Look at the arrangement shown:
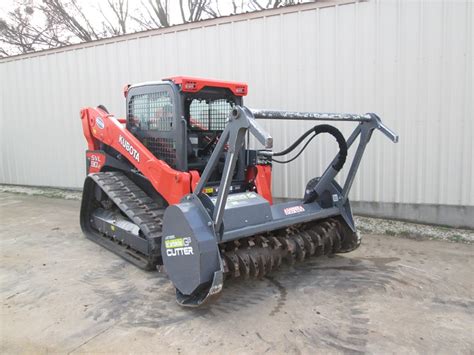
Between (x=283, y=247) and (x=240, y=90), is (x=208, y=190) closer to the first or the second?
(x=283, y=247)

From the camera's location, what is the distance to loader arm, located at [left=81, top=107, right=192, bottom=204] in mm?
3836

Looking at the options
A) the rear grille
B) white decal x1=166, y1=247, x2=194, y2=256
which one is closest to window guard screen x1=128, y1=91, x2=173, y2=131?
the rear grille

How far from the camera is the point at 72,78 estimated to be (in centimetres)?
865

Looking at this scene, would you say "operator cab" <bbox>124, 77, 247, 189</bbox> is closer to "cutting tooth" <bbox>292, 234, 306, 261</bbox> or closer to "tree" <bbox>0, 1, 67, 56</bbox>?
"cutting tooth" <bbox>292, 234, 306, 261</bbox>

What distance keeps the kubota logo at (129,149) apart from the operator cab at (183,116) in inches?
6.7

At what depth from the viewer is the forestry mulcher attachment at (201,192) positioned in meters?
3.01

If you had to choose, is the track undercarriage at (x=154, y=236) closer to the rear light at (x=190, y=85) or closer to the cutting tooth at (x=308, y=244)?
the cutting tooth at (x=308, y=244)

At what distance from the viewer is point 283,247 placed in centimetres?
362

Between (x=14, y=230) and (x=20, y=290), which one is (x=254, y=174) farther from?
(x=14, y=230)

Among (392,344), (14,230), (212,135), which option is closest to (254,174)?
(212,135)

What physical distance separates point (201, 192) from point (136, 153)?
1.43m

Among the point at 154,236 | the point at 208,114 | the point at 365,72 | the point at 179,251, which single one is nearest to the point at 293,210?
the point at 179,251

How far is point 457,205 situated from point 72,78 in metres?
7.79

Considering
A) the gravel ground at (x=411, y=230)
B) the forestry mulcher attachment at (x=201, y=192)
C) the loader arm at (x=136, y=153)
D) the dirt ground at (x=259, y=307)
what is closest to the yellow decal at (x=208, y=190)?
the forestry mulcher attachment at (x=201, y=192)
